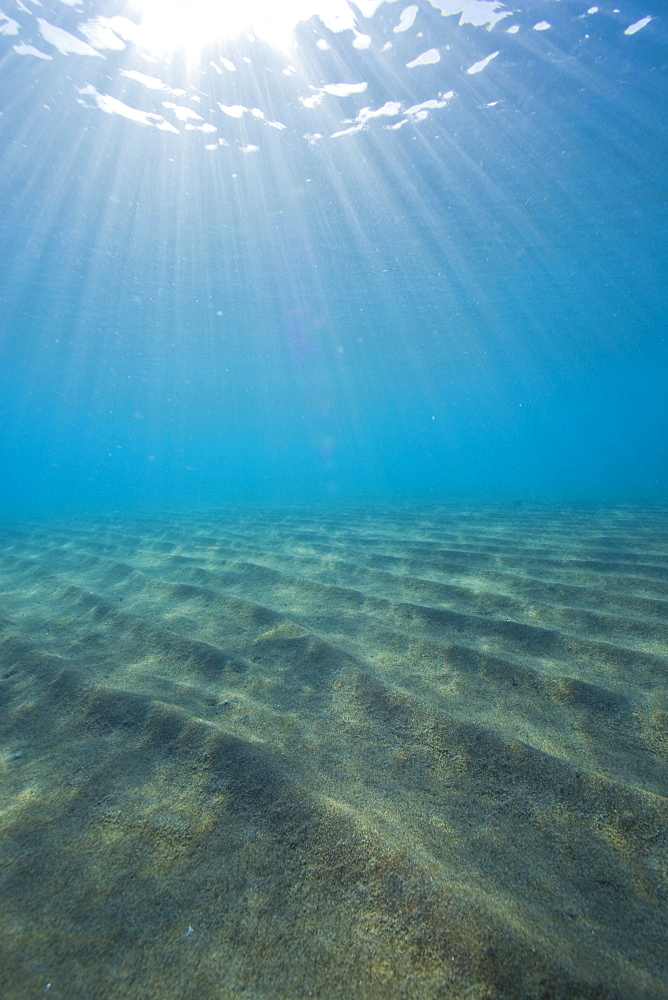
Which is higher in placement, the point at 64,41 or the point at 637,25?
the point at 64,41

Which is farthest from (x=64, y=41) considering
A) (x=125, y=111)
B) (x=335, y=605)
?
(x=335, y=605)

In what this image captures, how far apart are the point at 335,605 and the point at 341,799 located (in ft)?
8.45

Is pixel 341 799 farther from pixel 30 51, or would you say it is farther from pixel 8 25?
pixel 30 51

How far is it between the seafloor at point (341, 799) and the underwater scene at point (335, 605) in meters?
0.01

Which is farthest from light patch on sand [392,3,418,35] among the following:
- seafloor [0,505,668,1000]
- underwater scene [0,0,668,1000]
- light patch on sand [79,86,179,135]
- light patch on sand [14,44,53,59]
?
seafloor [0,505,668,1000]

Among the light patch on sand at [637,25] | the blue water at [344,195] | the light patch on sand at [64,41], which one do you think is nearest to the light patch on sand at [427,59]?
the blue water at [344,195]

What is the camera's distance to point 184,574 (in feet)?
19.2

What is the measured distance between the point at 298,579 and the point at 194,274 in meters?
22.0

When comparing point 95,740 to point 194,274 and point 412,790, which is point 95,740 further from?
point 194,274

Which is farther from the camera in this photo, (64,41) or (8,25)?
(64,41)

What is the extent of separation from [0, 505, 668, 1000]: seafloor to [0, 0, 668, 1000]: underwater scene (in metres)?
0.01

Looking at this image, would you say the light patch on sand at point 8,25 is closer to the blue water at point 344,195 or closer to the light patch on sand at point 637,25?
the blue water at point 344,195

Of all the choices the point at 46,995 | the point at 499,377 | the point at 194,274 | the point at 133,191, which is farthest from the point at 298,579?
the point at 499,377

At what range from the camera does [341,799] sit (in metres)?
1.87
